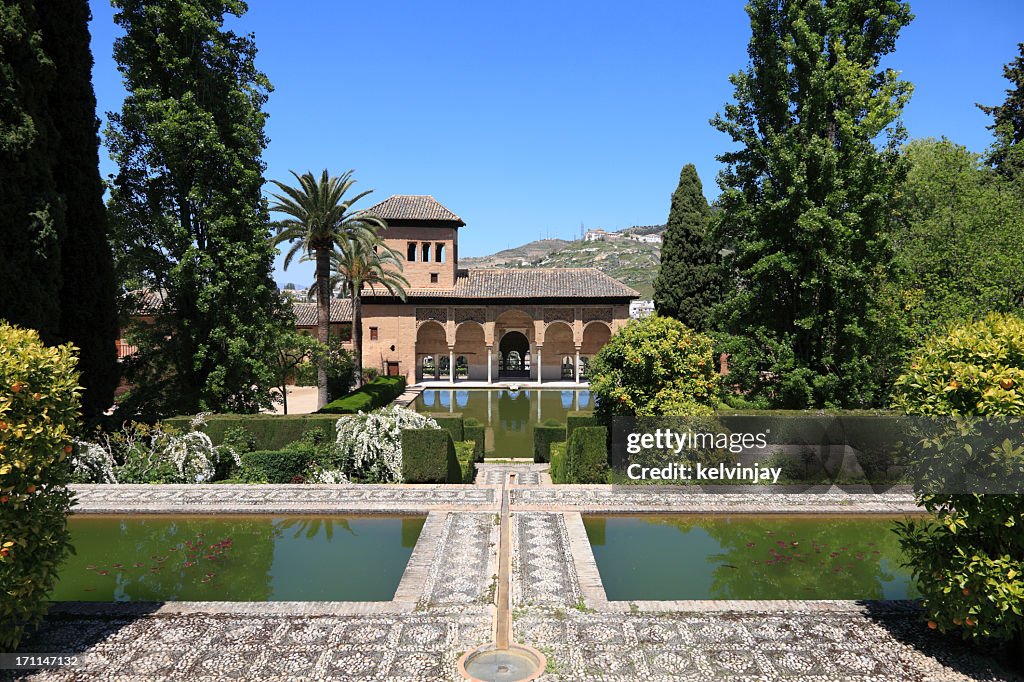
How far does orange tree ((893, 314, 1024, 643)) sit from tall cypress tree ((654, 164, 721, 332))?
934 inches

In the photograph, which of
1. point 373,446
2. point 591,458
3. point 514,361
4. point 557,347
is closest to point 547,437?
point 591,458

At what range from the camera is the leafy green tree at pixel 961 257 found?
52.6 feet

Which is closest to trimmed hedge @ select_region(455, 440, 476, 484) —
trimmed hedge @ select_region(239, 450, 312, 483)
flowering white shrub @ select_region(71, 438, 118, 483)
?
trimmed hedge @ select_region(239, 450, 312, 483)

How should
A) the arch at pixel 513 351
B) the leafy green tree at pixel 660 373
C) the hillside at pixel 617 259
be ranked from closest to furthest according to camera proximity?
the leafy green tree at pixel 660 373
the arch at pixel 513 351
the hillside at pixel 617 259

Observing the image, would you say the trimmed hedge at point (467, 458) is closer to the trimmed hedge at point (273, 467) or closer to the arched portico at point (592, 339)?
the trimmed hedge at point (273, 467)

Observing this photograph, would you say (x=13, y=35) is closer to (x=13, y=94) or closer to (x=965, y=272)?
(x=13, y=94)

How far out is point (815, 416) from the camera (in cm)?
1445

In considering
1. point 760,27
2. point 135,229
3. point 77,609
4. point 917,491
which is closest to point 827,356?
point 760,27

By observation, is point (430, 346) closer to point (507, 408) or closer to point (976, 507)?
point (507, 408)

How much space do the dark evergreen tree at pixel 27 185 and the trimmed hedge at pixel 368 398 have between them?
8.01m

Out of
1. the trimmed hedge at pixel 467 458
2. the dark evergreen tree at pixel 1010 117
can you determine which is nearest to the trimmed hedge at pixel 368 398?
the trimmed hedge at pixel 467 458

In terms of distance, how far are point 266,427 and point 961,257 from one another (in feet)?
57.0

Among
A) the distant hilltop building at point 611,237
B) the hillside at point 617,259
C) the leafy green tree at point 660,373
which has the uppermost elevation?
the distant hilltop building at point 611,237

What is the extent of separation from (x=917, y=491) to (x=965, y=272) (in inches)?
486
